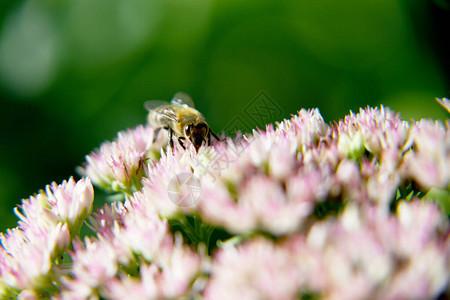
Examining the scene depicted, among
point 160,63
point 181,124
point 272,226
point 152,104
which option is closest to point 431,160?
point 272,226

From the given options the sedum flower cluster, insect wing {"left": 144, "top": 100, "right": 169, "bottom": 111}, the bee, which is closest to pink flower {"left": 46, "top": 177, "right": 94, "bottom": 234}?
the sedum flower cluster

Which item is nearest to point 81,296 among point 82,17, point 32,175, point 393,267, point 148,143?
point 393,267

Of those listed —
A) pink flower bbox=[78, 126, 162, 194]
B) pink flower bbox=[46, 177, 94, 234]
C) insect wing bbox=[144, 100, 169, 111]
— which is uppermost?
insect wing bbox=[144, 100, 169, 111]

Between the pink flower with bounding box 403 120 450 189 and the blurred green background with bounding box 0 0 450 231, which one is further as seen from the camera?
the blurred green background with bounding box 0 0 450 231

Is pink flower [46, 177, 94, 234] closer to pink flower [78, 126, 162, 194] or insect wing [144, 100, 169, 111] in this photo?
pink flower [78, 126, 162, 194]

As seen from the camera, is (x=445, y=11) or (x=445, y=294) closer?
(x=445, y=294)

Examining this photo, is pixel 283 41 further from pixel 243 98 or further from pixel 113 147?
pixel 113 147
